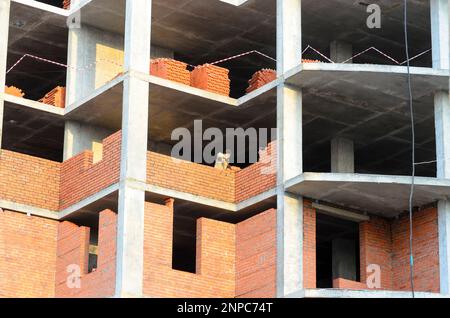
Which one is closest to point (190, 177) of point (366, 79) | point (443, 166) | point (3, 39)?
point (366, 79)

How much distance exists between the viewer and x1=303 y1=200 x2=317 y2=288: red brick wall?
163 ft

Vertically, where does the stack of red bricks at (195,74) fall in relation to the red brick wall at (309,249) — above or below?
above

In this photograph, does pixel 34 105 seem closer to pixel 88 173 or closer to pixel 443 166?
pixel 88 173

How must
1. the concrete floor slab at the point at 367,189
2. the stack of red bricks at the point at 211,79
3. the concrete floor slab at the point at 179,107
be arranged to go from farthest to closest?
the stack of red bricks at the point at 211,79, the concrete floor slab at the point at 179,107, the concrete floor slab at the point at 367,189

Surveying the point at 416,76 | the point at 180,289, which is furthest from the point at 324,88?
the point at 180,289

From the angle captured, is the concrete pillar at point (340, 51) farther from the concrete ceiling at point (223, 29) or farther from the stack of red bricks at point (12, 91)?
the stack of red bricks at point (12, 91)

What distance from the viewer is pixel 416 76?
50.3 metres

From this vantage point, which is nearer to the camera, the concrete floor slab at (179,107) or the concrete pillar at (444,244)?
the concrete pillar at (444,244)

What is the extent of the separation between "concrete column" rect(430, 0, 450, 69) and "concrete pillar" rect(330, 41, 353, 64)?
3.66 metres

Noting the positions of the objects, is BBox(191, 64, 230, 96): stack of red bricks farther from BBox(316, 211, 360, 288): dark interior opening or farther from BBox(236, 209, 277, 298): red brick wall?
BBox(316, 211, 360, 288): dark interior opening

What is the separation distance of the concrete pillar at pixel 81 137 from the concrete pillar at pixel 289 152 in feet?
18.6

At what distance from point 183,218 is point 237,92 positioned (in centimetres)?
772

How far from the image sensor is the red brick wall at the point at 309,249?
4953cm

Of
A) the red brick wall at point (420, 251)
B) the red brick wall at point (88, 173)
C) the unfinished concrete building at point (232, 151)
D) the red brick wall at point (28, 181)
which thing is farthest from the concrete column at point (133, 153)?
the red brick wall at point (420, 251)
